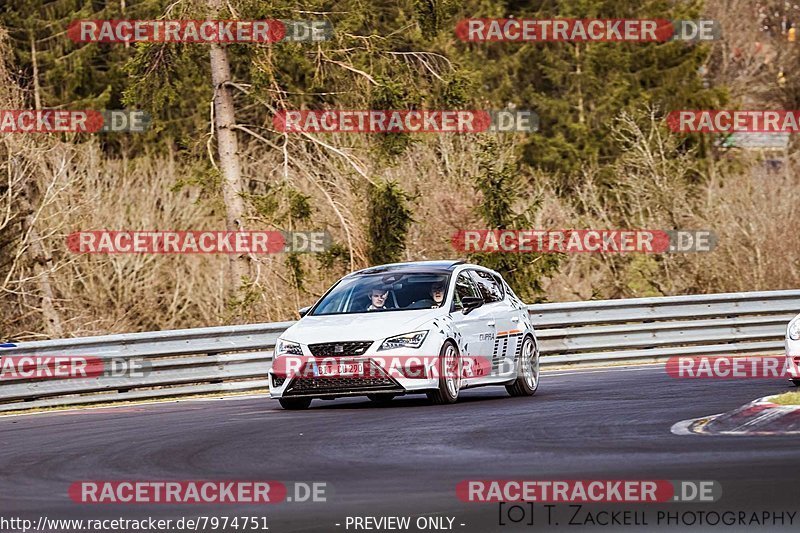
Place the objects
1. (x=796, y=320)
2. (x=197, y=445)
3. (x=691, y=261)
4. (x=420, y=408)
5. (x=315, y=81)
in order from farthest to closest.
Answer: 1. (x=691, y=261)
2. (x=315, y=81)
3. (x=796, y=320)
4. (x=420, y=408)
5. (x=197, y=445)

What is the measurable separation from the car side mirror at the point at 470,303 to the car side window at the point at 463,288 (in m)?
0.10

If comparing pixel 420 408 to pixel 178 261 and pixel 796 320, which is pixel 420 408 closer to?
pixel 796 320

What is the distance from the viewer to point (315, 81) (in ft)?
93.1

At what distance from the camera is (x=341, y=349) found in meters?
14.4

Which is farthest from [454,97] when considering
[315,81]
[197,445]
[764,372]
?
[197,445]

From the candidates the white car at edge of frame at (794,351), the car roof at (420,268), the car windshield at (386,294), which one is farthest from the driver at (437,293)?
the white car at edge of frame at (794,351)

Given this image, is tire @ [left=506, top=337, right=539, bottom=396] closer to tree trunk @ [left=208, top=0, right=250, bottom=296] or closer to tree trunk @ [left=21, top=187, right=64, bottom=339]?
tree trunk @ [left=208, top=0, right=250, bottom=296]

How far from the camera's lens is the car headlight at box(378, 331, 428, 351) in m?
14.4

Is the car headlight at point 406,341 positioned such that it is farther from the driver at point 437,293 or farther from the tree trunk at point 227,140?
the tree trunk at point 227,140

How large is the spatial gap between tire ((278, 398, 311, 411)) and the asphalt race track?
0.43 ft

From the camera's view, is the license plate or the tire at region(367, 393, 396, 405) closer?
the license plate

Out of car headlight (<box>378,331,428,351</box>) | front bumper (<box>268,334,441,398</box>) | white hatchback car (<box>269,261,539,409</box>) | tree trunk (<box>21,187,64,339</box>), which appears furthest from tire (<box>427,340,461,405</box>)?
tree trunk (<box>21,187,64,339</box>)

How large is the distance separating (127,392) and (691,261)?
16628mm

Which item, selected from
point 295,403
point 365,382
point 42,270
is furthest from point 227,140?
point 365,382
